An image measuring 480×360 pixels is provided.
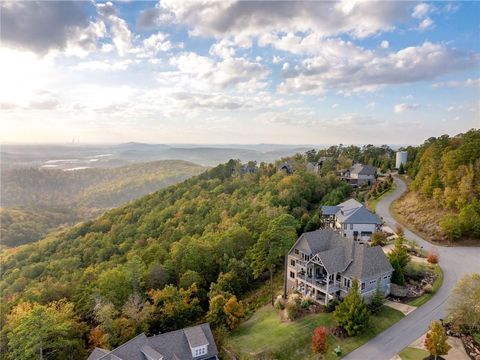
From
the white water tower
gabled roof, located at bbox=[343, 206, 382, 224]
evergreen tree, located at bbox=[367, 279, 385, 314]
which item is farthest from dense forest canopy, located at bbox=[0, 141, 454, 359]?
evergreen tree, located at bbox=[367, 279, 385, 314]

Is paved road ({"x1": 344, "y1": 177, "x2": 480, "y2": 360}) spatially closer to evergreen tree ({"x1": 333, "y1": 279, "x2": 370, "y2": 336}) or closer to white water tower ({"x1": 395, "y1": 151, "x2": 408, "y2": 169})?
evergreen tree ({"x1": 333, "y1": 279, "x2": 370, "y2": 336})

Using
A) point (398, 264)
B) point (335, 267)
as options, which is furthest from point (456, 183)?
point (335, 267)

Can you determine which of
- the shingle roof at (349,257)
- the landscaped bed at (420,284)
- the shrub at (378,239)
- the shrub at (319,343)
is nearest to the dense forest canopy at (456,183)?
the shrub at (378,239)

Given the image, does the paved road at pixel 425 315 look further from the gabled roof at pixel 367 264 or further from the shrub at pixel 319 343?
the gabled roof at pixel 367 264

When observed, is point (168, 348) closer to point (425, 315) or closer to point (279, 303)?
point (279, 303)

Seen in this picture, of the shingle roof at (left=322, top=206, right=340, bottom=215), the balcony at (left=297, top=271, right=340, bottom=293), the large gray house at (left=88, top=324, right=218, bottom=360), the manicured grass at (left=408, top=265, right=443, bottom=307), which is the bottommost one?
the large gray house at (left=88, top=324, right=218, bottom=360)
